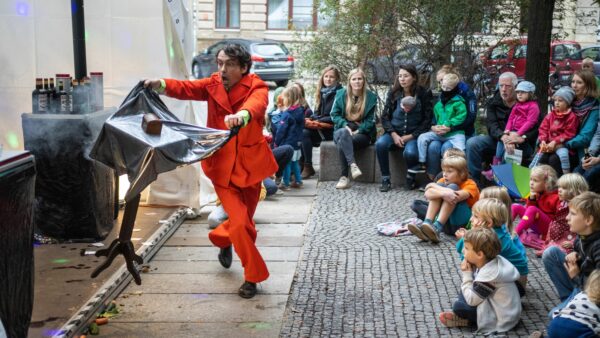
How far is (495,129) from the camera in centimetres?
937

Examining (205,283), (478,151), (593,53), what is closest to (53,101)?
(205,283)

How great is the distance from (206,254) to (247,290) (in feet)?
4.36

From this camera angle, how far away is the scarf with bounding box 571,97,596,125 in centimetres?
841

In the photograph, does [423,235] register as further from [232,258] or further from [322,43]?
[322,43]

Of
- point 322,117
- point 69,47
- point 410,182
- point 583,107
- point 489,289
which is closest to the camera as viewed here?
point 489,289

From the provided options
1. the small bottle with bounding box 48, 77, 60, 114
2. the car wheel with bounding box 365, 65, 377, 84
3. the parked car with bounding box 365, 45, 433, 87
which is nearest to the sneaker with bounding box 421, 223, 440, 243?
the small bottle with bounding box 48, 77, 60, 114

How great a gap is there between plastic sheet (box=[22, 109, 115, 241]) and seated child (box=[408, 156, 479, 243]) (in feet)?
9.42

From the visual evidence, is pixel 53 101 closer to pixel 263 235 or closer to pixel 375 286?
pixel 263 235

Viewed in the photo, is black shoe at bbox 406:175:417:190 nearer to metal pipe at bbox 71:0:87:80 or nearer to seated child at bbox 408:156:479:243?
seated child at bbox 408:156:479:243

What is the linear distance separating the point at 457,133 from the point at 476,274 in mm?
4642

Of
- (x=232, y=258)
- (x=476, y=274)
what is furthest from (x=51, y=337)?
(x=476, y=274)

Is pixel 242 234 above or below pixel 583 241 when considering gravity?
below

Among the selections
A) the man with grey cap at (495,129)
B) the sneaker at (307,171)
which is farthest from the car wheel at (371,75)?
the man with grey cap at (495,129)

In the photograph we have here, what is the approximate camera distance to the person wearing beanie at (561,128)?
838 centimetres
